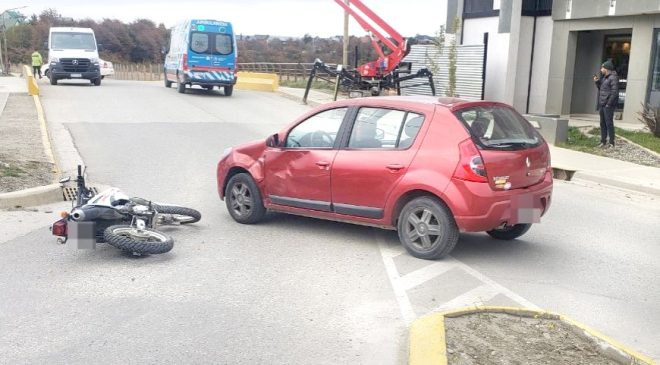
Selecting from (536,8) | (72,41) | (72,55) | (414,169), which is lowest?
(414,169)

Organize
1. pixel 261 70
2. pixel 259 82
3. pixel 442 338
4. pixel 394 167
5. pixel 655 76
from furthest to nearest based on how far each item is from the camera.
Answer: pixel 261 70, pixel 259 82, pixel 655 76, pixel 394 167, pixel 442 338

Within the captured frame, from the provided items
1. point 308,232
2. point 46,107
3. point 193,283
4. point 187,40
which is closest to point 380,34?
point 187,40

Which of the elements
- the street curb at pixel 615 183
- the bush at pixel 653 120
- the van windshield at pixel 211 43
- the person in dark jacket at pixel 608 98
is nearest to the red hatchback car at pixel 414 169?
the street curb at pixel 615 183

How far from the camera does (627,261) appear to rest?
264 inches

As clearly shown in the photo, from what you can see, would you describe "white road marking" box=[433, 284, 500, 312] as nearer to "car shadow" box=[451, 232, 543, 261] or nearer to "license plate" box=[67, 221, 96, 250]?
"car shadow" box=[451, 232, 543, 261]

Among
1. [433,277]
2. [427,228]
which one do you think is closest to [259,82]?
[427,228]

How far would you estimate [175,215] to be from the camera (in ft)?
24.6

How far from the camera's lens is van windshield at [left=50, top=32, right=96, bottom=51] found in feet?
95.3

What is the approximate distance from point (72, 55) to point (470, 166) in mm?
26007

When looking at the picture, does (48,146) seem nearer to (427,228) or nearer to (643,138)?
(427,228)

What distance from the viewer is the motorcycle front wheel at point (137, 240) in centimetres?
619

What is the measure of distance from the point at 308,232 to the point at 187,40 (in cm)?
2006

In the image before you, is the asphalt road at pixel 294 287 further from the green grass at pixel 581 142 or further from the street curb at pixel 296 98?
the street curb at pixel 296 98

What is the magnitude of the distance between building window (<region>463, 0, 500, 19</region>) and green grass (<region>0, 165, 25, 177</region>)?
16.6 m
